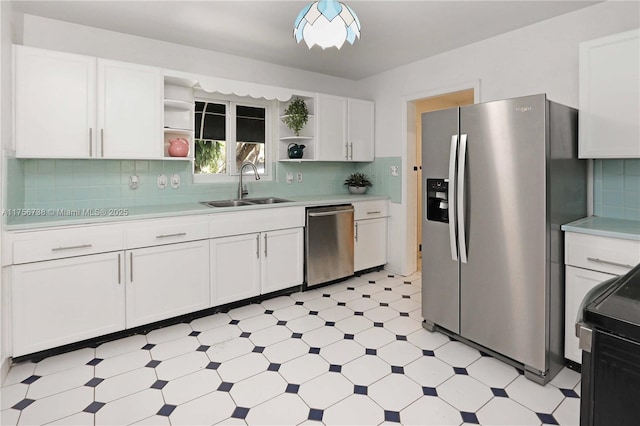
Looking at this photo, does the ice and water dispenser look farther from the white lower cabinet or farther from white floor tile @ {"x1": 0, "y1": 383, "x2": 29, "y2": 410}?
white floor tile @ {"x1": 0, "y1": 383, "x2": 29, "y2": 410}

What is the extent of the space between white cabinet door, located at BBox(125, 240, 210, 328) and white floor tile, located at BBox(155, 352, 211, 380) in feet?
1.70

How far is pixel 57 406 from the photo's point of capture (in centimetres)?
193

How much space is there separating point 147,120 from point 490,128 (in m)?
2.60

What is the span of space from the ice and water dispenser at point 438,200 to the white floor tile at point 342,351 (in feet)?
3.64

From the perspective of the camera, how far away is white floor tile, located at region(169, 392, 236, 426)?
71.5 inches

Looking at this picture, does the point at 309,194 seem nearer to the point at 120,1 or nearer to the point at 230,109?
the point at 230,109

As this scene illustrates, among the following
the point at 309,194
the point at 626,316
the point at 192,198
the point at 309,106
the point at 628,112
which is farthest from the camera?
the point at 309,194

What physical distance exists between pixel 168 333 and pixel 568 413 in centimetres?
266

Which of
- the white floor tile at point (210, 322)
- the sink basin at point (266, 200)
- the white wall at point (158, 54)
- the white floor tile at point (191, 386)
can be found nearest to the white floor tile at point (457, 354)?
the white floor tile at point (191, 386)

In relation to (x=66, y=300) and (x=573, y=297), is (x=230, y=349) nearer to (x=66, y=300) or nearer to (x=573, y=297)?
(x=66, y=300)

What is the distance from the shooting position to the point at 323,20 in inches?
80.3

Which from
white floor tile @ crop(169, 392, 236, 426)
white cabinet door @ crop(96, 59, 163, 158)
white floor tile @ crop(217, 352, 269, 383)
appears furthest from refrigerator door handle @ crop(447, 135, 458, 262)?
white cabinet door @ crop(96, 59, 163, 158)

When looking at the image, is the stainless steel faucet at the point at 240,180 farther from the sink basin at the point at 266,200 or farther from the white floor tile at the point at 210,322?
the white floor tile at the point at 210,322

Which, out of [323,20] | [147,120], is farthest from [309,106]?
[323,20]
